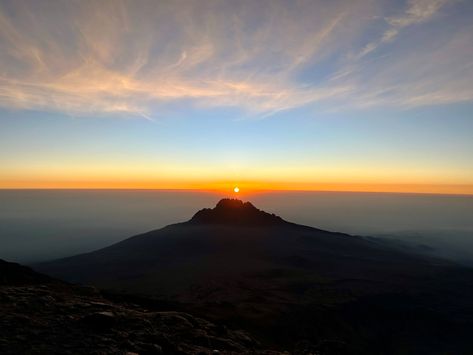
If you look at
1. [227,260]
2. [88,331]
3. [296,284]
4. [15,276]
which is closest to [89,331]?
[88,331]

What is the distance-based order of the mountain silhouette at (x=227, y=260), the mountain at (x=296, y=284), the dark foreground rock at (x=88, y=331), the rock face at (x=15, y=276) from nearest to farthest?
1. the dark foreground rock at (x=88, y=331)
2. the rock face at (x=15, y=276)
3. the mountain at (x=296, y=284)
4. the mountain silhouette at (x=227, y=260)

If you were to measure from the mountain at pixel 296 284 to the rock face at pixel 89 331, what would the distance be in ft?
53.1

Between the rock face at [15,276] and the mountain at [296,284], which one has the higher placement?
the rock face at [15,276]

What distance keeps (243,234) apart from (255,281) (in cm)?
7256

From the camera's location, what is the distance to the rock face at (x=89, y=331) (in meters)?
17.7

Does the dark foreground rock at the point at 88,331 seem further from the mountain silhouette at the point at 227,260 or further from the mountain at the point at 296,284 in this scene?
the mountain silhouette at the point at 227,260

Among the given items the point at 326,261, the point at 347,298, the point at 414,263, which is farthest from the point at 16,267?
the point at 414,263

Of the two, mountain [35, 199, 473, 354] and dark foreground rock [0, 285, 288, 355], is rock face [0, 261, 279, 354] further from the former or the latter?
mountain [35, 199, 473, 354]

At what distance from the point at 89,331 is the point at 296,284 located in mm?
89894


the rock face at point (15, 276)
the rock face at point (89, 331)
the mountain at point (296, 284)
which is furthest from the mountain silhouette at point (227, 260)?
the rock face at point (89, 331)

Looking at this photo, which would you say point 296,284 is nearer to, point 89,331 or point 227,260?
point 227,260

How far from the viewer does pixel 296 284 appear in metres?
104

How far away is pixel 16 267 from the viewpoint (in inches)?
1677

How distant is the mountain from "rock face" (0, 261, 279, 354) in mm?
16181
